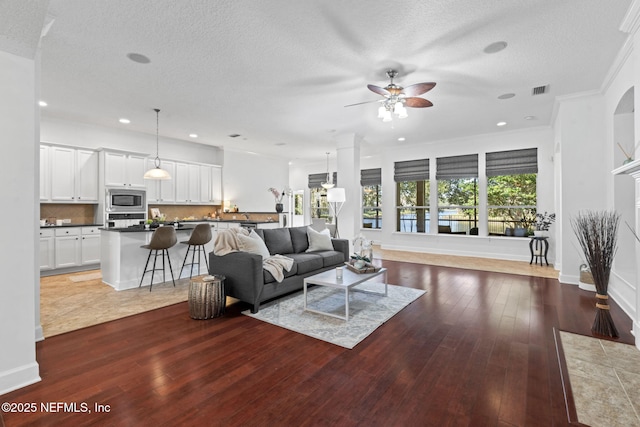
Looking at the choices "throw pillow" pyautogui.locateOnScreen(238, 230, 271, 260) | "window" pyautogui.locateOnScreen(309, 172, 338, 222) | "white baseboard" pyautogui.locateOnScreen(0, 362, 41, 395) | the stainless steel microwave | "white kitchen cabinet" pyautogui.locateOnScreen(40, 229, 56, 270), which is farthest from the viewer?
"window" pyautogui.locateOnScreen(309, 172, 338, 222)

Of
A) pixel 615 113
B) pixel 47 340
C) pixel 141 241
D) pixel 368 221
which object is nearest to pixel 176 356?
pixel 47 340

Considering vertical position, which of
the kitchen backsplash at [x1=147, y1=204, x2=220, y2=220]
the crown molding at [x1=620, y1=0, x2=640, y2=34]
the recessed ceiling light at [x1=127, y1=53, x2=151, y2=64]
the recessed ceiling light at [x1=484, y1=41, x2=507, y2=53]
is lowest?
the kitchen backsplash at [x1=147, y1=204, x2=220, y2=220]

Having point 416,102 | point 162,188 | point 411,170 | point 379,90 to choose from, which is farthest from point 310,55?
point 411,170

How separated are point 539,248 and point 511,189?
151cm

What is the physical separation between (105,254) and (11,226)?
308 cm

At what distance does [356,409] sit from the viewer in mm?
1866

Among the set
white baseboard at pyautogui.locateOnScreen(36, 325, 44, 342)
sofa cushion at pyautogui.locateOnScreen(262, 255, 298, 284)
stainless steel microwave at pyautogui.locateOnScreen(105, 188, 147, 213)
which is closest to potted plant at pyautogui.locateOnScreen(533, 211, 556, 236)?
sofa cushion at pyautogui.locateOnScreen(262, 255, 298, 284)

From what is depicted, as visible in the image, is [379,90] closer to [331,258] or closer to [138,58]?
[331,258]

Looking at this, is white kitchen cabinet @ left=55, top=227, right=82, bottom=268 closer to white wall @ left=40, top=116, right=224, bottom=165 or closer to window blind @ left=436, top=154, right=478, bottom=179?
white wall @ left=40, top=116, right=224, bottom=165

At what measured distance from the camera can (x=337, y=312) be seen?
3518 millimetres

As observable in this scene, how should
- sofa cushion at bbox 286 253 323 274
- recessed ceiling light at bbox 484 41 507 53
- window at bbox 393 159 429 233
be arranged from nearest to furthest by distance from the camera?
1. recessed ceiling light at bbox 484 41 507 53
2. sofa cushion at bbox 286 253 323 274
3. window at bbox 393 159 429 233

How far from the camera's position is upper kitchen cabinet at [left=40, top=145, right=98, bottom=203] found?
223 inches

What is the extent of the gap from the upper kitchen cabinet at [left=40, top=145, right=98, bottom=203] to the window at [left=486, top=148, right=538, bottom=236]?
8.97 metres

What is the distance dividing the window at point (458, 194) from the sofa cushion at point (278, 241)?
16.9 ft
